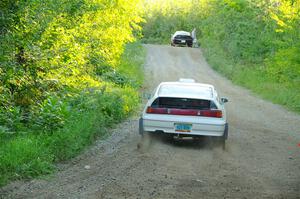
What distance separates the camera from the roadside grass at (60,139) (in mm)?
9109

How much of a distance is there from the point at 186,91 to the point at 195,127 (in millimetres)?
1039

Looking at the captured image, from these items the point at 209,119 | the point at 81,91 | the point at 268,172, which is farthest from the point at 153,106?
the point at 81,91

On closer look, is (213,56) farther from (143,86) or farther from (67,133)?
(67,133)

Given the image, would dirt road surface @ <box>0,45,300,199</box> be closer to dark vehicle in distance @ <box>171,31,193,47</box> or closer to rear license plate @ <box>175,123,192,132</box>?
rear license plate @ <box>175,123,192,132</box>

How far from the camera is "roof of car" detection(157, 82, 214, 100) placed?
12117 mm

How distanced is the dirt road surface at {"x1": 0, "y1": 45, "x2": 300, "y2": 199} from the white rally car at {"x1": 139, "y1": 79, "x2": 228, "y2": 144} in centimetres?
42

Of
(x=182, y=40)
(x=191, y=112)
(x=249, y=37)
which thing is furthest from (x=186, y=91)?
(x=182, y=40)

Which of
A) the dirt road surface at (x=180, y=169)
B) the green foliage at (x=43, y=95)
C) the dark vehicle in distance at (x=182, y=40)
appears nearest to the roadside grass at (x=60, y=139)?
the green foliage at (x=43, y=95)

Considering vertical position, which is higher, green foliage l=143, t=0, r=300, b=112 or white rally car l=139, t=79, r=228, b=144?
white rally car l=139, t=79, r=228, b=144

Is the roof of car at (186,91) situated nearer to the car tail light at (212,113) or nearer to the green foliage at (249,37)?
the car tail light at (212,113)

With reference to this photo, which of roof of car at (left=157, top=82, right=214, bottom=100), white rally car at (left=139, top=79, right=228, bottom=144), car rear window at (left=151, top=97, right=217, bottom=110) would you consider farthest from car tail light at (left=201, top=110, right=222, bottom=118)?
roof of car at (left=157, top=82, right=214, bottom=100)

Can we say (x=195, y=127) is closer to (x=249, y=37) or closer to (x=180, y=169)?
(x=180, y=169)

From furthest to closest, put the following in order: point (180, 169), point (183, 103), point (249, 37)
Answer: point (249, 37) < point (183, 103) < point (180, 169)

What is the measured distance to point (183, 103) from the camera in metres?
12.1
